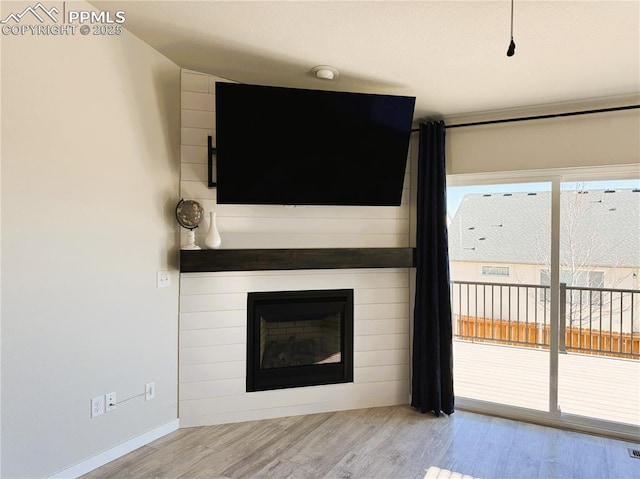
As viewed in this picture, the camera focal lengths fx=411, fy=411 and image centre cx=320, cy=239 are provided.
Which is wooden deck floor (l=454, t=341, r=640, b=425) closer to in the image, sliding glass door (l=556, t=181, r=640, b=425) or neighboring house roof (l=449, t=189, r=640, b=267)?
sliding glass door (l=556, t=181, r=640, b=425)

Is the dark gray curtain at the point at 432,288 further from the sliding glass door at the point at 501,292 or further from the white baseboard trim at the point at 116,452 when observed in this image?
the white baseboard trim at the point at 116,452

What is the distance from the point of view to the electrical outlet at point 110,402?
93.3 inches

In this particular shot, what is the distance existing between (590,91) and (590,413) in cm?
232

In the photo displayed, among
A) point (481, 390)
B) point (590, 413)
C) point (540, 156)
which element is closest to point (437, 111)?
point (540, 156)

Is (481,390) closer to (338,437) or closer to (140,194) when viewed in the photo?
(338,437)

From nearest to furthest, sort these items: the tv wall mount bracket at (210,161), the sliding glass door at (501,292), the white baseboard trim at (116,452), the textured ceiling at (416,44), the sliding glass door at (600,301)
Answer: the textured ceiling at (416,44) < the white baseboard trim at (116,452) < the tv wall mount bracket at (210,161) < the sliding glass door at (600,301) < the sliding glass door at (501,292)

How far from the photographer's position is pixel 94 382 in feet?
7.50

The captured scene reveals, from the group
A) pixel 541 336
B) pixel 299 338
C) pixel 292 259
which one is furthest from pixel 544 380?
pixel 292 259

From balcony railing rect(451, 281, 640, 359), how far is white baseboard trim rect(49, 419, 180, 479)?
2.39m

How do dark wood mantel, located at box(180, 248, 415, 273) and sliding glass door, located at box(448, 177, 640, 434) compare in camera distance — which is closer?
dark wood mantel, located at box(180, 248, 415, 273)

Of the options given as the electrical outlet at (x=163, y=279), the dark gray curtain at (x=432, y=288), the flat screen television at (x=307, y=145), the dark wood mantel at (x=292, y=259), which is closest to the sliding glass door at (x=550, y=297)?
the dark gray curtain at (x=432, y=288)

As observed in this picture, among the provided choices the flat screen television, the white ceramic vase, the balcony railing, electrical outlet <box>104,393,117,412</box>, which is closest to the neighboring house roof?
the balcony railing

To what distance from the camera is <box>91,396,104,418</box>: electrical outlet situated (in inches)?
90.2

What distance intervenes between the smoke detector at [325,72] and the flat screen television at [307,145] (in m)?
0.12
